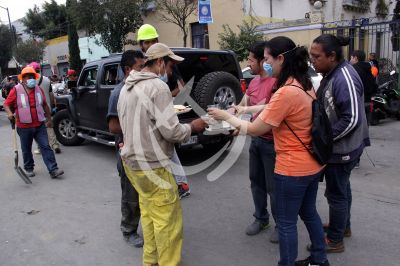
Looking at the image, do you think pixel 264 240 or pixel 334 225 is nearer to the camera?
pixel 334 225

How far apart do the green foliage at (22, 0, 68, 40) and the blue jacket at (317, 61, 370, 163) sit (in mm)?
37190

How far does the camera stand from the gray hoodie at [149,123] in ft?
9.34

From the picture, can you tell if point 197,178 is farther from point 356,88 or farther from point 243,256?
point 356,88

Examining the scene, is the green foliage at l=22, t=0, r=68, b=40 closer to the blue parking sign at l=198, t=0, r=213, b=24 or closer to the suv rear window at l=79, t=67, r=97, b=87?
the blue parking sign at l=198, t=0, r=213, b=24

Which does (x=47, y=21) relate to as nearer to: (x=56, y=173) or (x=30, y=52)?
(x=30, y=52)

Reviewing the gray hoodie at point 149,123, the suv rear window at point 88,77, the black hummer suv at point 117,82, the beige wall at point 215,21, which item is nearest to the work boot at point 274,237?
the gray hoodie at point 149,123

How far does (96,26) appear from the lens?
65.2 feet

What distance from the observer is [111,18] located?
19.7 m

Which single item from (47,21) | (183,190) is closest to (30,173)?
(183,190)

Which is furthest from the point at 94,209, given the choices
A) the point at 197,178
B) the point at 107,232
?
the point at 197,178

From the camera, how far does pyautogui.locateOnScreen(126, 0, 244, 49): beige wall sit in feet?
57.3

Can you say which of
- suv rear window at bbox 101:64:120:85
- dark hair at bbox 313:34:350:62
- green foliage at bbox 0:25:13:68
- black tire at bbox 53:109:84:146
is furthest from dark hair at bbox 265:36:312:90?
green foliage at bbox 0:25:13:68

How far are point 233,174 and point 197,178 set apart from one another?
0.57 metres

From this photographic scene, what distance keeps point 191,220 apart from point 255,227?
2.65 ft
